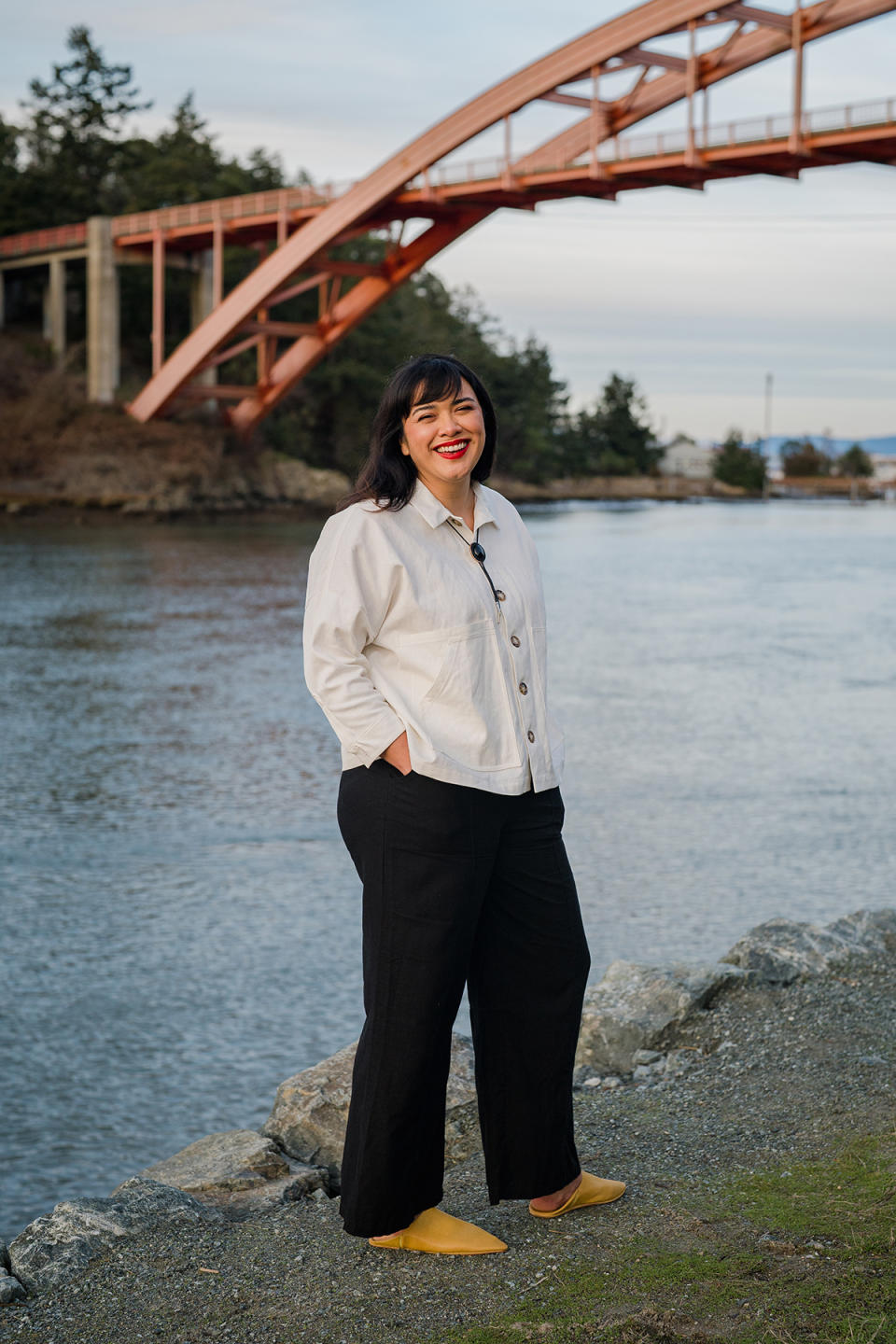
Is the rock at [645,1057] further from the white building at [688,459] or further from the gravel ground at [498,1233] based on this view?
the white building at [688,459]

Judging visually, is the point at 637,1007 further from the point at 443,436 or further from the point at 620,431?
the point at 620,431

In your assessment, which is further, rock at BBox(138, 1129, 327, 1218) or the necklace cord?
rock at BBox(138, 1129, 327, 1218)

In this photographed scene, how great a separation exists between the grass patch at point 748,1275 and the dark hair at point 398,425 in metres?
1.34

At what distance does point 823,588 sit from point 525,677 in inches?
708

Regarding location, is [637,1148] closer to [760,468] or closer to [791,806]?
[791,806]

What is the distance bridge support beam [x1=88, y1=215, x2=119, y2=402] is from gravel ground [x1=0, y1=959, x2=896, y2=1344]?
40.4m

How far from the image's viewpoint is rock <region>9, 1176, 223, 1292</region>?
2582 millimetres

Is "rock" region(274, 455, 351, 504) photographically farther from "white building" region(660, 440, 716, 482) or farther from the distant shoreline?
"white building" region(660, 440, 716, 482)

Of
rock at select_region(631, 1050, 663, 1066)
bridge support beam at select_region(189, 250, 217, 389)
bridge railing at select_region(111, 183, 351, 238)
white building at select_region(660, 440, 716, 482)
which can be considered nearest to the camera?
rock at select_region(631, 1050, 663, 1066)

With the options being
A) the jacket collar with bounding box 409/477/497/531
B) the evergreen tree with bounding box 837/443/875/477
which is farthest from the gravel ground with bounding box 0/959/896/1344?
→ the evergreen tree with bounding box 837/443/875/477

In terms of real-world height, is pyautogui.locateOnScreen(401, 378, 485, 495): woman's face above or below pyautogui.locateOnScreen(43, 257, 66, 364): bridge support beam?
below

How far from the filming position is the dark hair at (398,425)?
8.31 feet

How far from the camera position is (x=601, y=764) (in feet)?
26.3

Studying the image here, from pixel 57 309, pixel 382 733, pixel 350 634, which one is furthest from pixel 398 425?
pixel 57 309
